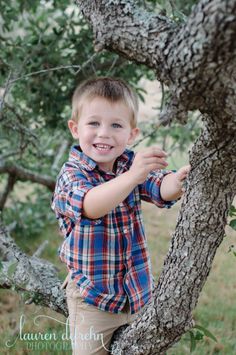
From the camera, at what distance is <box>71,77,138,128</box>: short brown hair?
1.86 meters

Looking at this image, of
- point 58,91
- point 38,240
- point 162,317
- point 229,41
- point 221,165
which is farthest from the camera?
point 38,240

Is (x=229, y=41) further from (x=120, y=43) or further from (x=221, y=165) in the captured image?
(x=221, y=165)

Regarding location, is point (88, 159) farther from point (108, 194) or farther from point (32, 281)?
point (32, 281)

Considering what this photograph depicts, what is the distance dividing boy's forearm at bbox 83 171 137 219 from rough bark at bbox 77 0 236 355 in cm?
18

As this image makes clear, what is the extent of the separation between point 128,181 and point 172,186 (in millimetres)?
361

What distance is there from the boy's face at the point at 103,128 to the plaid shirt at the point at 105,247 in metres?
0.05

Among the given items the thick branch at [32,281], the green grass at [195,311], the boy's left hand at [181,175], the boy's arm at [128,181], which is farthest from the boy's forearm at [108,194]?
the green grass at [195,311]

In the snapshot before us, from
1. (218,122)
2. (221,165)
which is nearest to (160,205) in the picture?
(221,165)

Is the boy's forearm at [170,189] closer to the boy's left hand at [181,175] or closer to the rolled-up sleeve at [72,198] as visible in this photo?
the boy's left hand at [181,175]

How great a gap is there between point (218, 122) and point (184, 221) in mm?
406

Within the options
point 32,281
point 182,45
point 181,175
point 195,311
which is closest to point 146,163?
point 181,175

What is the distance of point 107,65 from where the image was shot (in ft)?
12.9

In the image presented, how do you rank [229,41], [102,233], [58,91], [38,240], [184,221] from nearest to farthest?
[229,41], [184,221], [102,233], [58,91], [38,240]

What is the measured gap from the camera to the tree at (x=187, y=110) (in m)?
1.06
